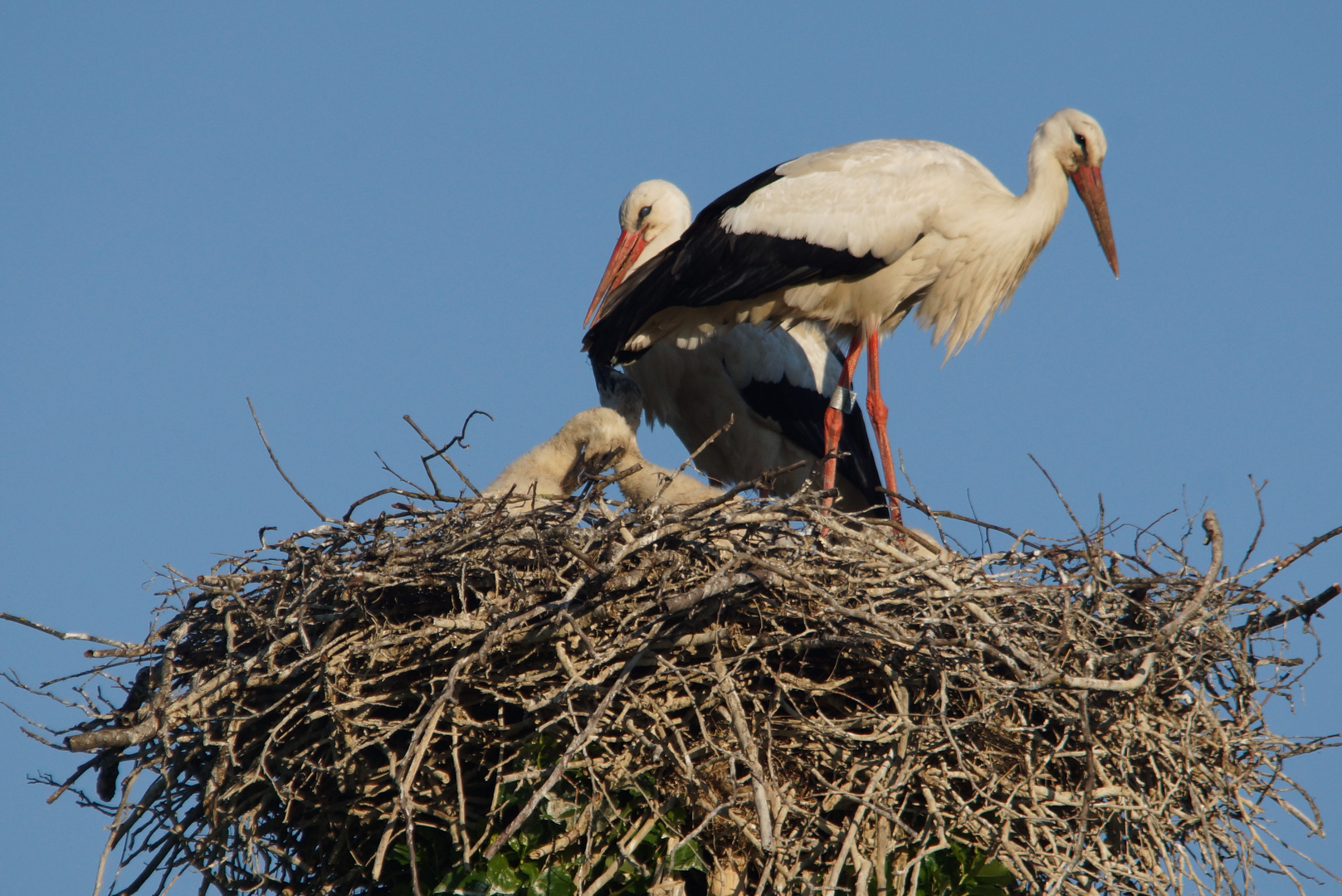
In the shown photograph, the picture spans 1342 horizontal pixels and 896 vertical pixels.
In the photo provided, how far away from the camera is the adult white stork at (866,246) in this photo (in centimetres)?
544

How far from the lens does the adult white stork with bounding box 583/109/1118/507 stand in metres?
5.44

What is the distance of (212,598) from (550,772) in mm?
1159

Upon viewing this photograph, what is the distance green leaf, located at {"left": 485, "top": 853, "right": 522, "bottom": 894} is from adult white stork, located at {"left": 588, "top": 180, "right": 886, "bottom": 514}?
3.00m

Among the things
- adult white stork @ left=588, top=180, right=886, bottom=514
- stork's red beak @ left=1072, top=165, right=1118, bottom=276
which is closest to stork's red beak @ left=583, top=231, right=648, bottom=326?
adult white stork @ left=588, top=180, right=886, bottom=514

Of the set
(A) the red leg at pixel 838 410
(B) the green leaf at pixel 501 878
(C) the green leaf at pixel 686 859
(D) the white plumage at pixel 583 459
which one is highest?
(A) the red leg at pixel 838 410

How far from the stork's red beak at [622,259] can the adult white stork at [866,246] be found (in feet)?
2.93

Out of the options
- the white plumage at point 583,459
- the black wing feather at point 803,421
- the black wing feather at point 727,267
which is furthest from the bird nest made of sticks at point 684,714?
the black wing feather at point 803,421

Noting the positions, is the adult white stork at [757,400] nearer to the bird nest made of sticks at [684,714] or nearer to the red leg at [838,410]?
the red leg at [838,410]

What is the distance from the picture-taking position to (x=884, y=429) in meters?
5.90

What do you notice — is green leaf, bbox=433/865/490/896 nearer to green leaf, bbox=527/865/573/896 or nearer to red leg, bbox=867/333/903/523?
green leaf, bbox=527/865/573/896

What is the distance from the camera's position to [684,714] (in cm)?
371

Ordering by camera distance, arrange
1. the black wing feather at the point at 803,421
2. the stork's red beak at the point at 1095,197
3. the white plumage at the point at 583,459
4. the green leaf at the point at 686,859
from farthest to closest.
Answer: the black wing feather at the point at 803,421 < the stork's red beak at the point at 1095,197 < the white plumage at the point at 583,459 < the green leaf at the point at 686,859

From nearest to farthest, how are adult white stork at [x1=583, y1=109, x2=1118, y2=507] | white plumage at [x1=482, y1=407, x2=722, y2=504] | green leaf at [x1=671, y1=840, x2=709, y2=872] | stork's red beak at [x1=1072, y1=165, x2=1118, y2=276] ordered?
green leaf at [x1=671, y1=840, x2=709, y2=872], white plumage at [x1=482, y1=407, x2=722, y2=504], adult white stork at [x1=583, y1=109, x2=1118, y2=507], stork's red beak at [x1=1072, y1=165, x2=1118, y2=276]

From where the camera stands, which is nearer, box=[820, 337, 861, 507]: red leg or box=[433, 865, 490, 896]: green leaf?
box=[433, 865, 490, 896]: green leaf
